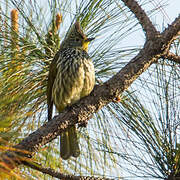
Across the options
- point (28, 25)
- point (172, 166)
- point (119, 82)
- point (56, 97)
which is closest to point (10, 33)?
point (28, 25)

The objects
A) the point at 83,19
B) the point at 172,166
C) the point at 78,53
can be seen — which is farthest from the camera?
the point at 78,53

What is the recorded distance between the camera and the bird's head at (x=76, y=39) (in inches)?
131

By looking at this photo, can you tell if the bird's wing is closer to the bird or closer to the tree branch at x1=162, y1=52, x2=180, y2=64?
the bird

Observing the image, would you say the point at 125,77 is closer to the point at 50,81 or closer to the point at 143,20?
the point at 143,20

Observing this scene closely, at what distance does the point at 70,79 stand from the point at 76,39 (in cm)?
50

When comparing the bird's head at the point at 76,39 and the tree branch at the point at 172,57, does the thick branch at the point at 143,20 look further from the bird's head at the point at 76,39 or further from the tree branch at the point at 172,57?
the bird's head at the point at 76,39

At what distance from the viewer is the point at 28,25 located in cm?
317

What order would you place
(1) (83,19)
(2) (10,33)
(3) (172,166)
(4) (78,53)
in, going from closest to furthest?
(3) (172,166) → (2) (10,33) → (1) (83,19) → (4) (78,53)

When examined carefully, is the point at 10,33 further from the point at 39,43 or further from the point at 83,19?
the point at 83,19

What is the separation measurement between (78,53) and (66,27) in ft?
0.91

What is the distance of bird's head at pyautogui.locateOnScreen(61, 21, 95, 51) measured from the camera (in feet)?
10.9

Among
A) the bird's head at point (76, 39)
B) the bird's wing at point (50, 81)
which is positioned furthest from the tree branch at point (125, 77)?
the bird's head at point (76, 39)

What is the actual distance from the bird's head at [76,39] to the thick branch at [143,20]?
2.37 feet

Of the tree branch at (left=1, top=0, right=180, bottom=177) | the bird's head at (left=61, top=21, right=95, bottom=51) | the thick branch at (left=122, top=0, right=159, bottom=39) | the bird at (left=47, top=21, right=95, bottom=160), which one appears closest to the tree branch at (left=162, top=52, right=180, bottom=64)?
the tree branch at (left=1, top=0, right=180, bottom=177)
